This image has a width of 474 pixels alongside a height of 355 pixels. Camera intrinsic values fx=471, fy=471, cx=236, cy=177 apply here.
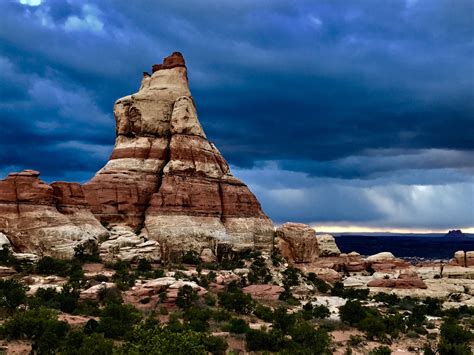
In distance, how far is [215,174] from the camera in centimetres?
7438

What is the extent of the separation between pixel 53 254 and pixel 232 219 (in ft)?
92.6

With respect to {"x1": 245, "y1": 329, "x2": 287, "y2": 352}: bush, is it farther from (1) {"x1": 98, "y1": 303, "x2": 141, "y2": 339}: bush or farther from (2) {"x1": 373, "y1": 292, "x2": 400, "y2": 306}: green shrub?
(2) {"x1": 373, "y1": 292, "x2": 400, "y2": 306}: green shrub

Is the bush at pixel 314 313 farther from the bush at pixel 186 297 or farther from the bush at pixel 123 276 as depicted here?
the bush at pixel 123 276

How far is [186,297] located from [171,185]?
2571cm

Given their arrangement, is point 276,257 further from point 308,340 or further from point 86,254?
point 308,340

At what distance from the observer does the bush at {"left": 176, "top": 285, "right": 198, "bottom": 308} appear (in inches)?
1780

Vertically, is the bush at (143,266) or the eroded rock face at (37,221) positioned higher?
the eroded rock face at (37,221)

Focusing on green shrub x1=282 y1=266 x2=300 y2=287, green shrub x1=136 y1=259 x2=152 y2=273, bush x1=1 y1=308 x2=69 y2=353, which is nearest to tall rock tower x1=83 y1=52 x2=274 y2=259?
green shrub x1=282 y1=266 x2=300 y2=287

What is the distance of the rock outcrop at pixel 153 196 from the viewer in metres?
56.1

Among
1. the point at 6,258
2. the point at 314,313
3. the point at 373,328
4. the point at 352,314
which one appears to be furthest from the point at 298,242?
the point at 6,258

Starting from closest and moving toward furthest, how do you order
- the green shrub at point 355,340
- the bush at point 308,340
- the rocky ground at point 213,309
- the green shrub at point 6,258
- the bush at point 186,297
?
the rocky ground at point 213,309 < the bush at point 308,340 < the green shrub at point 355,340 < the bush at point 186,297 < the green shrub at point 6,258

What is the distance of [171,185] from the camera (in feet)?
226

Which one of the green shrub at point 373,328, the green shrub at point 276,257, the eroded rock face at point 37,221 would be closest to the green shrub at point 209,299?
the green shrub at point 373,328

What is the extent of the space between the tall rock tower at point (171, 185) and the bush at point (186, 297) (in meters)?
16.9
